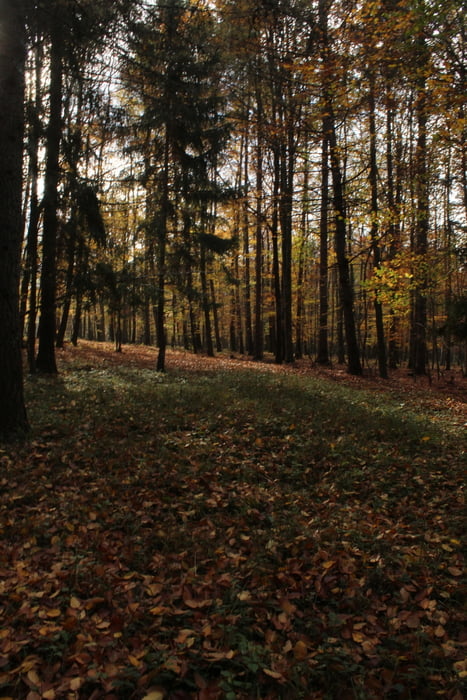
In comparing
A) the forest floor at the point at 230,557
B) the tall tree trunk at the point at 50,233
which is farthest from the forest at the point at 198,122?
the forest floor at the point at 230,557

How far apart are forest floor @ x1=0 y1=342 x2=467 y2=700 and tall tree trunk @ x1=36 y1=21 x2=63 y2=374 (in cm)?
407

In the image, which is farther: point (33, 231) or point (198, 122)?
point (198, 122)

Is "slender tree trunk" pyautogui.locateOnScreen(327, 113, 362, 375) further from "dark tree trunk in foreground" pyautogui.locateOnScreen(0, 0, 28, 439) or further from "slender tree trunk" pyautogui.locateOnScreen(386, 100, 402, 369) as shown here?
"dark tree trunk in foreground" pyautogui.locateOnScreen(0, 0, 28, 439)

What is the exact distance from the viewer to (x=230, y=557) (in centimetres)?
422

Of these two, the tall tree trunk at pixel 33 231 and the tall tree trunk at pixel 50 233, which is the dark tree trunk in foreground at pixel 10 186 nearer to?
the tall tree trunk at pixel 33 231

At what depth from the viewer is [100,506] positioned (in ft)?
16.9

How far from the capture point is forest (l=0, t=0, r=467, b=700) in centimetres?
306

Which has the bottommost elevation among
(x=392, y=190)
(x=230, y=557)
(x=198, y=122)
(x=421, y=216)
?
(x=230, y=557)

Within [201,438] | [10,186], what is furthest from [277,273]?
[10,186]

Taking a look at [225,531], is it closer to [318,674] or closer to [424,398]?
[318,674]

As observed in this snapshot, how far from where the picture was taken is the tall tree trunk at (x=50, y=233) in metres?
11.1

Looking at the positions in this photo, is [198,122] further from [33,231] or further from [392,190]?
[392,190]

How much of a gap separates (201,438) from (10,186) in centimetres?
523

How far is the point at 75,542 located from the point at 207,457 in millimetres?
2691
